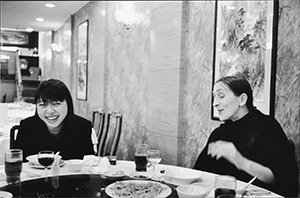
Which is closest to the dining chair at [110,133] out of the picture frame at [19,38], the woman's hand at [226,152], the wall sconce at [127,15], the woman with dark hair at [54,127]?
the wall sconce at [127,15]

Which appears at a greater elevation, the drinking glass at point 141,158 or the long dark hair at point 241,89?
the long dark hair at point 241,89

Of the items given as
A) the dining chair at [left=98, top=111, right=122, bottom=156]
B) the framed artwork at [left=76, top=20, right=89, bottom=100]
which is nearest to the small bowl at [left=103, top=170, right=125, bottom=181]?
→ the dining chair at [left=98, top=111, right=122, bottom=156]

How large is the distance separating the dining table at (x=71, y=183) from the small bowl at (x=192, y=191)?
0.03 m

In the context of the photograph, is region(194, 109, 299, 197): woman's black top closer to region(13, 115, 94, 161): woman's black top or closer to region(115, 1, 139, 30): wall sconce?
region(13, 115, 94, 161): woman's black top

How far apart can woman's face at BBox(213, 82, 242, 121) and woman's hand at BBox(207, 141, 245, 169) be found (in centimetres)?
18

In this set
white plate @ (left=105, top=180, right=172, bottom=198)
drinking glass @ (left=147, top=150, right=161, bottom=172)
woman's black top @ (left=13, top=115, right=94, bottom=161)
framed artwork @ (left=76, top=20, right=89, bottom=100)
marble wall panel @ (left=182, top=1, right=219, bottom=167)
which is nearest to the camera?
white plate @ (left=105, top=180, right=172, bottom=198)

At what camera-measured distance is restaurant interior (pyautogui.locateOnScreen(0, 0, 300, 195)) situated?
2.38 meters

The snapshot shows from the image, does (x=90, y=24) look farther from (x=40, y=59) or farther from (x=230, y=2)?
(x=40, y=59)

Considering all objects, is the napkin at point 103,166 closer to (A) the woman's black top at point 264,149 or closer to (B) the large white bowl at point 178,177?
(B) the large white bowl at point 178,177

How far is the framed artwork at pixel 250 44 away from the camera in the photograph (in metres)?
2.44

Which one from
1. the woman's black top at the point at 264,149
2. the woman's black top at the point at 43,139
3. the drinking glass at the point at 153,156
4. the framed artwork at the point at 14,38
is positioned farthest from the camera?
the framed artwork at the point at 14,38

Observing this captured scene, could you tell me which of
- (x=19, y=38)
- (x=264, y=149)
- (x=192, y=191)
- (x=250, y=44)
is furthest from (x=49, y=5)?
(x=19, y=38)

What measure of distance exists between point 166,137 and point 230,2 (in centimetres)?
160

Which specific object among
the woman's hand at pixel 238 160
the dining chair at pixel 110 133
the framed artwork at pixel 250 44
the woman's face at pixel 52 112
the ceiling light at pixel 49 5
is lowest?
the dining chair at pixel 110 133
